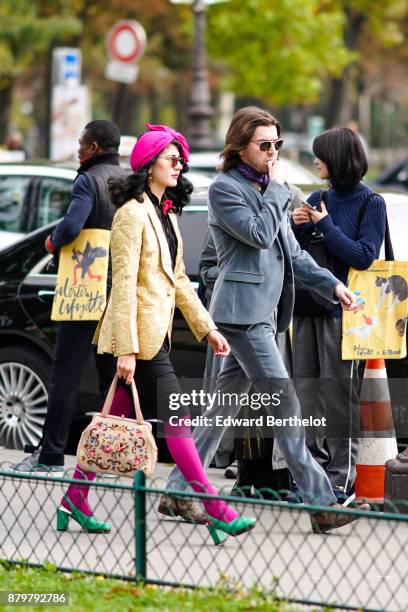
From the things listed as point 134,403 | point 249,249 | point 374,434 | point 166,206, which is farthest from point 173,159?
point 374,434

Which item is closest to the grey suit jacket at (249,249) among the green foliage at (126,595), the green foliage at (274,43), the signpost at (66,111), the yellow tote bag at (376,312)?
the yellow tote bag at (376,312)

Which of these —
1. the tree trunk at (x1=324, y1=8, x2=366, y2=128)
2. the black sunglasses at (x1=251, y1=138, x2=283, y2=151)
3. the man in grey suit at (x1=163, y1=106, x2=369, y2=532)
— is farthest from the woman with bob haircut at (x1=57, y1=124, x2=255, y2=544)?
the tree trunk at (x1=324, y1=8, x2=366, y2=128)

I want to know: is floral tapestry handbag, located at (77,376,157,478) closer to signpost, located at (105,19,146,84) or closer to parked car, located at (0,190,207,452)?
parked car, located at (0,190,207,452)

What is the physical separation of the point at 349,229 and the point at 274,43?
94.9 ft

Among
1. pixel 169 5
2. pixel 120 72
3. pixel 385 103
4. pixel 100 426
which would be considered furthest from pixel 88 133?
pixel 385 103

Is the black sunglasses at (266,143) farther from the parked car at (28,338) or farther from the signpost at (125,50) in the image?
the signpost at (125,50)

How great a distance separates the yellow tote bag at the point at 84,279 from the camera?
7395mm

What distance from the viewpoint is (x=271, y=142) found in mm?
6414

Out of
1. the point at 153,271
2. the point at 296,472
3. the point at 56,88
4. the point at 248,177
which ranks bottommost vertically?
the point at 296,472

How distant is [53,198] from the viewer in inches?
433

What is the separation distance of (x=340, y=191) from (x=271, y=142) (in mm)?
773

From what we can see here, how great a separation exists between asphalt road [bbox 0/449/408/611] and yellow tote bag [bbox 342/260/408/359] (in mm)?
896

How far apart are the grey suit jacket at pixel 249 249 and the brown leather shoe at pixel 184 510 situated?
2.80 ft

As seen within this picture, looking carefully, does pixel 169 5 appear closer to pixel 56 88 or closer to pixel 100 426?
pixel 56 88
